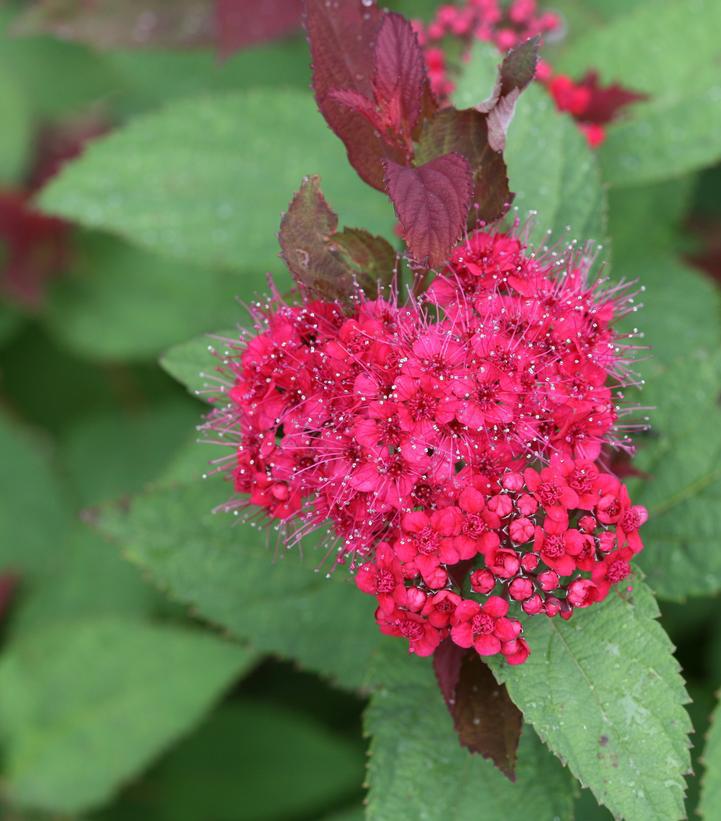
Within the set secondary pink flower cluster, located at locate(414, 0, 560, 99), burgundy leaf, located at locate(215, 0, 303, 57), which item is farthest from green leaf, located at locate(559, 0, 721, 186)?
burgundy leaf, located at locate(215, 0, 303, 57)

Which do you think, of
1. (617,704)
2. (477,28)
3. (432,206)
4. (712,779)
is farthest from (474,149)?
(712,779)

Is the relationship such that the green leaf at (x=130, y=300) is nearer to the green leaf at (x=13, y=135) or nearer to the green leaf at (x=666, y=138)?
the green leaf at (x=13, y=135)

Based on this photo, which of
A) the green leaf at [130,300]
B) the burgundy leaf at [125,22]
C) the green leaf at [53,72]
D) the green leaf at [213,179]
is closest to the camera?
the green leaf at [213,179]

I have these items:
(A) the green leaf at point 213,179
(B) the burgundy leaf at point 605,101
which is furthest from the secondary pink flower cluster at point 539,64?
(A) the green leaf at point 213,179

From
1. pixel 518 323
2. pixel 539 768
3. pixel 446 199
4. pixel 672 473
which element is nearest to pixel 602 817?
pixel 539 768

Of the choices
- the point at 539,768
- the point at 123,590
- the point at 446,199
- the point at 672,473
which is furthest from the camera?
the point at 123,590

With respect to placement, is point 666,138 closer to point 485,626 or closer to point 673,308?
point 673,308

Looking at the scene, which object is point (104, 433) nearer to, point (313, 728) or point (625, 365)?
→ point (313, 728)
